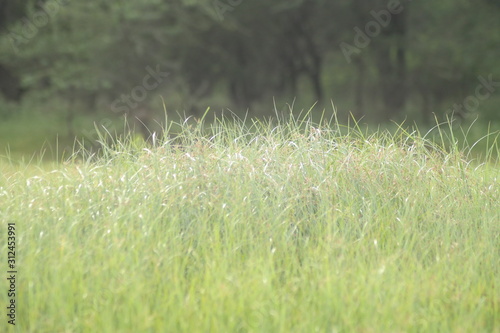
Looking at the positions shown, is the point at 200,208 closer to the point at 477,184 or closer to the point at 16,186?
the point at 16,186

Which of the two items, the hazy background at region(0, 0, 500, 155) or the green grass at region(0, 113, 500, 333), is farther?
the hazy background at region(0, 0, 500, 155)

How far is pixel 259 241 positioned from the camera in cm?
468

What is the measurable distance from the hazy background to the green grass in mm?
9853

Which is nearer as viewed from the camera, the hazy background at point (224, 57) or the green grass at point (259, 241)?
the green grass at point (259, 241)

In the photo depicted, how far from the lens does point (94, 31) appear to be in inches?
706

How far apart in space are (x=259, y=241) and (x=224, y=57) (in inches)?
793

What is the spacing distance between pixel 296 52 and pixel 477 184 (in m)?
20.3

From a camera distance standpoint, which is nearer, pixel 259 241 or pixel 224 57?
pixel 259 241

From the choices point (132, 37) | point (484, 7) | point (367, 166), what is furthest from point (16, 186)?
point (484, 7)

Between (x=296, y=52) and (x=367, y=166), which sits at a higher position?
(x=367, y=166)

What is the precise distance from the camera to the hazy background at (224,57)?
1802cm

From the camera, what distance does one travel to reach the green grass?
3.66 m

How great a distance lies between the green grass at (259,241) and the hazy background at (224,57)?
32.3 ft

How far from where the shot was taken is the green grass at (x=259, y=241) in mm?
3662
